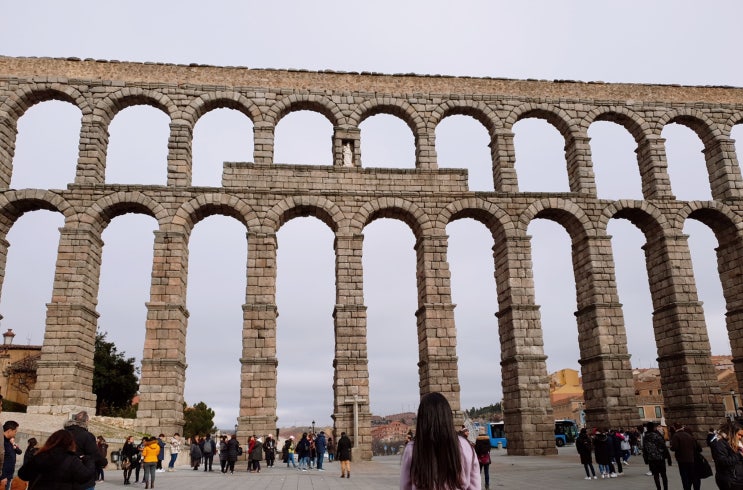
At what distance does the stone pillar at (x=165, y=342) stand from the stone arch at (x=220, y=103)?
5.67 metres

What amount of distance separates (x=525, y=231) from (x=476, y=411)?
404ft

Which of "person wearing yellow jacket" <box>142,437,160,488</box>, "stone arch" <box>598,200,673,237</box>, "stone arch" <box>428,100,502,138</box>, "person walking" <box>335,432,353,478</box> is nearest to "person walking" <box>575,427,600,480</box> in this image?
"person walking" <box>335,432,353,478</box>

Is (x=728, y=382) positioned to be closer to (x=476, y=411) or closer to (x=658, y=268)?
(x=658, y=268)

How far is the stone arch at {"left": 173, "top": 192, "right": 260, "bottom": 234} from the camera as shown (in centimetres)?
2439

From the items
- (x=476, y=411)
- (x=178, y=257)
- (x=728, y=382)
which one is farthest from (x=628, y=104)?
(x=476, y=411)

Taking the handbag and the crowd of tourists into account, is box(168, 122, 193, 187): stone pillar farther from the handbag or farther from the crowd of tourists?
the handbag

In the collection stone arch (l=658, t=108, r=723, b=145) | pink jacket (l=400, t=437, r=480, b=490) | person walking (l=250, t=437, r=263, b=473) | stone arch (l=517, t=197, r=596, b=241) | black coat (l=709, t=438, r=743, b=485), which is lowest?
person walking (l=250, t=437, r=263, b=473)

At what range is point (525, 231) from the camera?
25578 millimetres

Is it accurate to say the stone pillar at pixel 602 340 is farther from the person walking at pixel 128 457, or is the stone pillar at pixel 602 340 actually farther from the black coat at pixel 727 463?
the black coat at pixel 727 463

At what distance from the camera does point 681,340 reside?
81.6ft

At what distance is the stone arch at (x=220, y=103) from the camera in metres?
26.2

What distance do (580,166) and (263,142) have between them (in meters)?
14.3

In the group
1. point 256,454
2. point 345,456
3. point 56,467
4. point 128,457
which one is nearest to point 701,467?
point 56,467

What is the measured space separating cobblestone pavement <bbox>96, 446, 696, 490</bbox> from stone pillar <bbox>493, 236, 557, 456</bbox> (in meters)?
2.24
